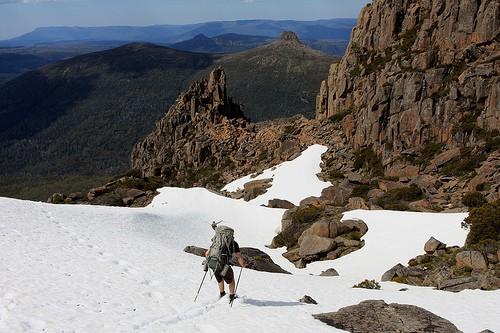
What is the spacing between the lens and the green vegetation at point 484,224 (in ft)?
99.5

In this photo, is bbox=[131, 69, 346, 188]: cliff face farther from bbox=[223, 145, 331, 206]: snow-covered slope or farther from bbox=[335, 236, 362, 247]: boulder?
bbox=[335, 236, 362, 247]: boulder

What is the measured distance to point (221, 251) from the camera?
1709cm

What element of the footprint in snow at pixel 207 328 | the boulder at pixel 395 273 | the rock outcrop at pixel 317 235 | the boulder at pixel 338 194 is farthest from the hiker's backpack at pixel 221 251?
the boulder at pixel 338 194

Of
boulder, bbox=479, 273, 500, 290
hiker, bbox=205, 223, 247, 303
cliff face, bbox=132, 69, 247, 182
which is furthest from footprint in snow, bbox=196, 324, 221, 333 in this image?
cliff face, bbox=132, 69, 247, 182

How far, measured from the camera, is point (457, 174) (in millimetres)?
56938

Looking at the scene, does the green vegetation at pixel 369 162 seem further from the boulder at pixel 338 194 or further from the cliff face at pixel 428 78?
the boulder at pixel 338 194

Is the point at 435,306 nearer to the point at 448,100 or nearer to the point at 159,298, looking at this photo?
the point at 159,298

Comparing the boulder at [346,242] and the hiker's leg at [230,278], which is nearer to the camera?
the hiker's leg at [230,278]

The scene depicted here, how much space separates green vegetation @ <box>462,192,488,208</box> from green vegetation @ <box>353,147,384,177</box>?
78.0 feet

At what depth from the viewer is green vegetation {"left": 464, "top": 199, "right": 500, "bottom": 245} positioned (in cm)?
3031

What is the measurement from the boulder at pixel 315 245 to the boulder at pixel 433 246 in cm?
668

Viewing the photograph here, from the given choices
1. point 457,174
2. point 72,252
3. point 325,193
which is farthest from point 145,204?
point 457,174

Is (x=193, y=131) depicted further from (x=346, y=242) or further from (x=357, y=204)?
(x=346, y=242)

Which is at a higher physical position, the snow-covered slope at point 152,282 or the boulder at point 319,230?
the snow-covered slope at point 152,282
